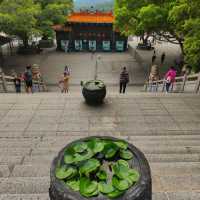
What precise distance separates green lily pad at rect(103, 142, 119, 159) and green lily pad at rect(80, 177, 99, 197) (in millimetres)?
332

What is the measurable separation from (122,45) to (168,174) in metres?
28.1

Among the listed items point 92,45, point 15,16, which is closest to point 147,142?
point 15,16

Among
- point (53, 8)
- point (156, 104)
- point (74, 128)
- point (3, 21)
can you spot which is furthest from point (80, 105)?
point (53, 8)

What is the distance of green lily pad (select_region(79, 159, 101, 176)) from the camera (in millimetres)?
2172

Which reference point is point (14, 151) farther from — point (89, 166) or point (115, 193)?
point (115, 193)

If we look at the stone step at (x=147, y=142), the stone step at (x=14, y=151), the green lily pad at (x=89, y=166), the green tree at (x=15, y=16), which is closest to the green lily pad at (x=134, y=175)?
the green lily pad at (x=89, y=166)

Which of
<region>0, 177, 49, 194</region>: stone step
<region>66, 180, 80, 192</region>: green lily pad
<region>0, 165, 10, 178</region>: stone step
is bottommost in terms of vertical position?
<region>0, 165, 10, 178</region>: stone step

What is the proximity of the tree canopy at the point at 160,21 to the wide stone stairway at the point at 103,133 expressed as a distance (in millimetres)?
1904

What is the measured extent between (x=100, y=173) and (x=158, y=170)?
191cm

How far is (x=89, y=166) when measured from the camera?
7.20ft

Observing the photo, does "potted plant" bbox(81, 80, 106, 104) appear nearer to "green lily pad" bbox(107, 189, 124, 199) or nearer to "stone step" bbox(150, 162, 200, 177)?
"stone step" bbox(150, 162, 200, 177)

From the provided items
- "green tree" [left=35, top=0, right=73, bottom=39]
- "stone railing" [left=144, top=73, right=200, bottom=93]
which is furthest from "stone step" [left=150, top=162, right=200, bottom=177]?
"green tree" [left=35, top=0, right=73, bottom=39]

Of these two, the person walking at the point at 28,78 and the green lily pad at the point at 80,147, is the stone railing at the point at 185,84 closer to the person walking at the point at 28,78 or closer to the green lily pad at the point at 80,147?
the person walking at the point at 28,78

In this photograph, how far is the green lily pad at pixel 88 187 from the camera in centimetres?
203
